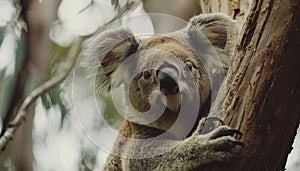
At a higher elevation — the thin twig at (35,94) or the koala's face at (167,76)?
the koala's face at (167,76)

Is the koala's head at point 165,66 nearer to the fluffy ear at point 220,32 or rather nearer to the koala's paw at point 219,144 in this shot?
the fluffy ear at point 220,32

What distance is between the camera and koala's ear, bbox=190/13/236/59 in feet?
7.41

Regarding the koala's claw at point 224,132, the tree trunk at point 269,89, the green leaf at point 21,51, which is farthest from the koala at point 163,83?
the green leaf at point 21,51

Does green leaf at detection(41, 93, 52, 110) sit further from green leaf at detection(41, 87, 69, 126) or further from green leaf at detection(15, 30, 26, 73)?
green leaf at detection(15, 30, 26, 73)

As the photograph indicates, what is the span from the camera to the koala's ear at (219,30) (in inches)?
88.9

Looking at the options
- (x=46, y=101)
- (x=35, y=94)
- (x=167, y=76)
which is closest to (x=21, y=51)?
(x=46, y=101)

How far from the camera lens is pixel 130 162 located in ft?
6.95

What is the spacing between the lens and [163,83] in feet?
6.49

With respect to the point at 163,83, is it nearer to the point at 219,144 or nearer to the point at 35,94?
the point at 219,144

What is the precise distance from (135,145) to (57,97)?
142 centimetres

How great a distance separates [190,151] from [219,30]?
0.64 metres

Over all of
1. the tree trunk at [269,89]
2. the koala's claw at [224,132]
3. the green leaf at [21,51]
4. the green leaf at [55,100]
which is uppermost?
the tree trunk at [269,89]

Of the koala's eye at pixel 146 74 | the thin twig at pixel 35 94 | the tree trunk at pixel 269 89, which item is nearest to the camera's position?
the tree trunk at pixel 269 89

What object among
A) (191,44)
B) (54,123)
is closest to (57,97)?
(54,123)
